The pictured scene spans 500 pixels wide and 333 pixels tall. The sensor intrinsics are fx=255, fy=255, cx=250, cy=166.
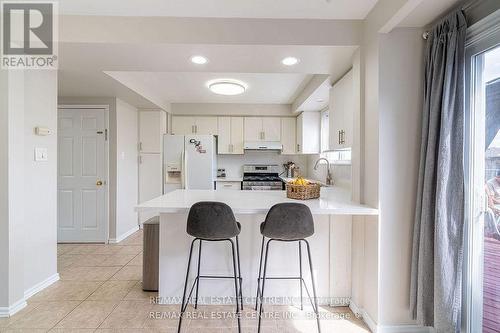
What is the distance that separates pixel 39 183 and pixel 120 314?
1.48m

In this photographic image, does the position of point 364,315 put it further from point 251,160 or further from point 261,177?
Answer: point 251,160

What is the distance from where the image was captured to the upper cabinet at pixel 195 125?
5.04m

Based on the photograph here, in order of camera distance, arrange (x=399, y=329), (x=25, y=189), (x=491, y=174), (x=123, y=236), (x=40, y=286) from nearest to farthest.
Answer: (x=491, y=174)
(x=399, y=329)
(x=25, y=189)
(x=40, y=286)
(x=123, y=236)

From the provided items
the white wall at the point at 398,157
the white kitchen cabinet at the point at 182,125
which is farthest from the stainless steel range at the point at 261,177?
the white wall at the point at 398,157

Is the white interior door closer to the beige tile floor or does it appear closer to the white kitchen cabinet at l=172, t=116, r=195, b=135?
the beige tile floor

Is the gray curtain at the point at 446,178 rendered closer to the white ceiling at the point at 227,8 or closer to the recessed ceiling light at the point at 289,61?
the white ceiling at the point at 227,8

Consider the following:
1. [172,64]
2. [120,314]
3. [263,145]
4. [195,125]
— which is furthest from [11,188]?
[263,145]

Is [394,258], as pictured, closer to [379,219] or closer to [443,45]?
[379,219]

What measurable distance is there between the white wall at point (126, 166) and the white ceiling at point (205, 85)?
0.59 m

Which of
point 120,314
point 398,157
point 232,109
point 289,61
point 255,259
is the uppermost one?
point 232,109

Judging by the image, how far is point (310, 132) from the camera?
456 cm

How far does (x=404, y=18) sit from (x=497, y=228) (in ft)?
4.68

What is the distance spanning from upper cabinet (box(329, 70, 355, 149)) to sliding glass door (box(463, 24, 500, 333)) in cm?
89

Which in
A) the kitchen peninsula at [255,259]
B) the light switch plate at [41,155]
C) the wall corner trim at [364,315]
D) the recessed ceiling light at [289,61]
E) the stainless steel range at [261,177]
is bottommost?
the wall corner trim at [364,315]
